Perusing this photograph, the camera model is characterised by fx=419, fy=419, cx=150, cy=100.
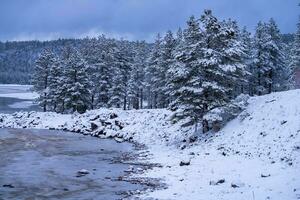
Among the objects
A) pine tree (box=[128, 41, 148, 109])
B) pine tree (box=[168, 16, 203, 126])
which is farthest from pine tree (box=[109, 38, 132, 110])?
pine tree (box=[168, 16, 203, 126])

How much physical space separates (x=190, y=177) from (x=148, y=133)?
25.1m

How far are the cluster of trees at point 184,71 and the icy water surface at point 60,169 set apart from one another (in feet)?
28.5

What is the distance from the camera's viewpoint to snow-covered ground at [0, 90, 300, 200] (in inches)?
742

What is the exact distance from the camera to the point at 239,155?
27.9 m

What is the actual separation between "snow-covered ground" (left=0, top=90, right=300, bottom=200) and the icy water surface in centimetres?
289

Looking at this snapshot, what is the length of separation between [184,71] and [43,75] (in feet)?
155

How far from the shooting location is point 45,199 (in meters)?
19.5

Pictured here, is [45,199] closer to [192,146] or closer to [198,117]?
[192,146]

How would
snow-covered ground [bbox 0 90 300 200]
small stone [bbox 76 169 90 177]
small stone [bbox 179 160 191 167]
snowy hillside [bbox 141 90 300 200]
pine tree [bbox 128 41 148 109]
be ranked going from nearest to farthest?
1. snowy hillside [bbox 141 90 300 200]
2. snow-covered ground [bbox 0 90 300 200]
3. small stone [bbox 76 169 90 177]
4. small stone [bbox 179 160 191 167]
5. pine tree [bbox 128 41 148 109]

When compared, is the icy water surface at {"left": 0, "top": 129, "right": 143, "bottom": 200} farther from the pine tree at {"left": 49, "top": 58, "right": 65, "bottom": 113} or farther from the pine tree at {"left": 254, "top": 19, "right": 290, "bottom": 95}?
the pine tree at {"left": 49, "top": 58, "right": 65, "bottom": 113}

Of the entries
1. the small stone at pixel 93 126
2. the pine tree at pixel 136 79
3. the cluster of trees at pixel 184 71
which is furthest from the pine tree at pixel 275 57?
the pine tree at pixel 136 79

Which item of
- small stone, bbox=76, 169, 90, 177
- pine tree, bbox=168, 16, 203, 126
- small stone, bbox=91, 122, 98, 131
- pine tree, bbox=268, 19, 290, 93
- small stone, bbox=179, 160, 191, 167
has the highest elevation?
pine tree, bbox=268, 19, 290, 93

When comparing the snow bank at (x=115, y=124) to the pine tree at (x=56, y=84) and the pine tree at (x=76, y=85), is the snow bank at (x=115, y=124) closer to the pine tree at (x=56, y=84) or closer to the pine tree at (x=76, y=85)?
the pine tree at (x=76, y=85)

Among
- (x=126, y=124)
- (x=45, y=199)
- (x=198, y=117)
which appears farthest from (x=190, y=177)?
(x=126, y=124)
